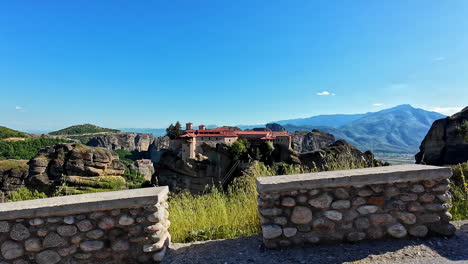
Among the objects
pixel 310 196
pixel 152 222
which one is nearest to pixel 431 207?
pixel 310 196

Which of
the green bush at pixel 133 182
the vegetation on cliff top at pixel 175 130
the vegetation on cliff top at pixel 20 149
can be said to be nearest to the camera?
A: the green bush at pixel 133 182

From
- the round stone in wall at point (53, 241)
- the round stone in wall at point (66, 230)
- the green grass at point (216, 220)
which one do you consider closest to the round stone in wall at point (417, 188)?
the green grass at point (216, 220)

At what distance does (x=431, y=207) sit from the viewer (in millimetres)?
2865

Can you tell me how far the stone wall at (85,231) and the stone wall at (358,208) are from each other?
1.48 meters

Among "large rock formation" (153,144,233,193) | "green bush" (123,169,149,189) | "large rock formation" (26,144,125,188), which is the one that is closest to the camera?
"large rock formation" (26,144,125,188)

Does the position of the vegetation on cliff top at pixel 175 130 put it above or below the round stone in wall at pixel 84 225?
above

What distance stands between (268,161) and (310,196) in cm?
3541

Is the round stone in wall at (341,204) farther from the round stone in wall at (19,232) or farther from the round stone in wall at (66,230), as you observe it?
the round stone in wall at (19,232)

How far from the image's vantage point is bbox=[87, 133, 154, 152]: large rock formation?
106938 millimetres

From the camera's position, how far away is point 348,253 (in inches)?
105

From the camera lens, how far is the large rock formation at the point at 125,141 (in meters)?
107

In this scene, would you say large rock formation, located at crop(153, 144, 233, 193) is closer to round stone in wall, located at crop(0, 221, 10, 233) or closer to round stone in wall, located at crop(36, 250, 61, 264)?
round stone in wall, located at crop(36, 250, 61, 264)

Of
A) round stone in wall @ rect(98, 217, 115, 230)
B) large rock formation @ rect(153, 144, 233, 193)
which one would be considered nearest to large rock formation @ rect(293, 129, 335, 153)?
large rock formation @ rect(153, 144, 233, 193)

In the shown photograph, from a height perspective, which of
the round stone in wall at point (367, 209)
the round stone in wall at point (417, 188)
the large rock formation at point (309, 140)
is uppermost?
the round stone in wall at point (417, 188)
